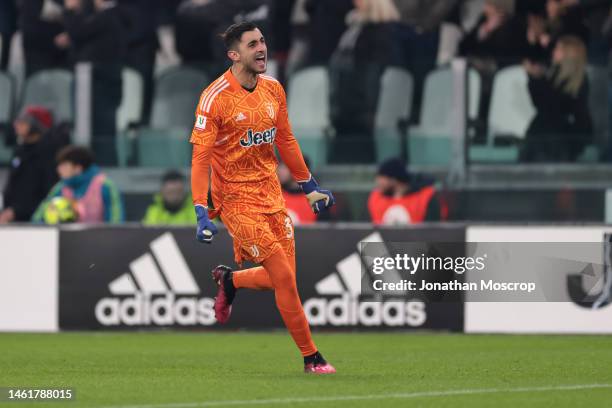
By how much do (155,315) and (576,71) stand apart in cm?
479

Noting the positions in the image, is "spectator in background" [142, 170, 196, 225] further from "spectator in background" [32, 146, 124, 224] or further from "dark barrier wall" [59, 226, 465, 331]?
"dark barrier wall" [59, 226, 465, 331]

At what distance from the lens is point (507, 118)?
49.3ft

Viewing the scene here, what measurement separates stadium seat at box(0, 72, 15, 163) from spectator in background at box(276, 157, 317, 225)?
3.61 m

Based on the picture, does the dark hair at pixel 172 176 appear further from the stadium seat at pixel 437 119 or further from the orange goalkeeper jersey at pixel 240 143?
the orange goalkeeper jersey at pixel 240 143

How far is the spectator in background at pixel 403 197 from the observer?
14406 millimetres

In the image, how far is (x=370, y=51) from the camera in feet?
52.0

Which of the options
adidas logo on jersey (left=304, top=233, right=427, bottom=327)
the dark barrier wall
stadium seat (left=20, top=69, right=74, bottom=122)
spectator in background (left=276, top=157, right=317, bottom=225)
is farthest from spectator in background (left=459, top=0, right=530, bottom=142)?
stadium seat (left=20, top=69, right=74, bottom=122)

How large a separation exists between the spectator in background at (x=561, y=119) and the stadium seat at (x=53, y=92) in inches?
194

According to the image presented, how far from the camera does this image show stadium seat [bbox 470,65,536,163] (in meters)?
15.0

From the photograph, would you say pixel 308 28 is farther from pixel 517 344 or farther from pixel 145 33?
pixel 517 344

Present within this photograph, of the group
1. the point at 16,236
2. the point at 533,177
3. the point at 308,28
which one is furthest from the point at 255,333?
the point at 308,28

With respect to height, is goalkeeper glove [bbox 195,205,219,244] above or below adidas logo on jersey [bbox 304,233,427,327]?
above

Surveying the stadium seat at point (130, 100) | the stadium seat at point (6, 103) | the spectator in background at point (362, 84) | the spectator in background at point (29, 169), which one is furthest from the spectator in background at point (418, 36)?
the stadium seat at point (6, 103)

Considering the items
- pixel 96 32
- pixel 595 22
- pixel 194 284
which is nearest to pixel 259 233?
pixel 194 284
